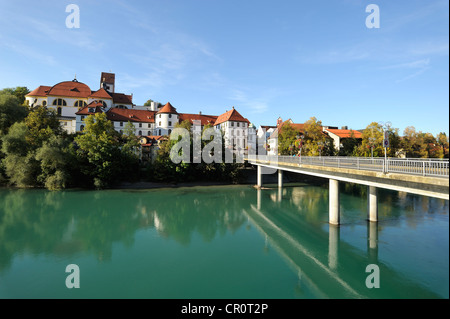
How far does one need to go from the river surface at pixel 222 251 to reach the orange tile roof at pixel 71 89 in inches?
1883

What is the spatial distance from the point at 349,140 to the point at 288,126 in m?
13.2

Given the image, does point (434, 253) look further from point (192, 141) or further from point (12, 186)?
point (12, 186)

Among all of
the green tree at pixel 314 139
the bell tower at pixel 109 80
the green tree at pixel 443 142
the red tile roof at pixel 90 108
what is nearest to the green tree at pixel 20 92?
the bell tower at pixel 109 80

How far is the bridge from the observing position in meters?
9.95

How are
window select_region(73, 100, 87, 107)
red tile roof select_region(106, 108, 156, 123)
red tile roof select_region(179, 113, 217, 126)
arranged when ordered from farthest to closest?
red tile roof select_region(179, 113, 217, 126)
window select_region(73, 100, 87, 107)
red tile roof select_region(106, 108, 156, 123)

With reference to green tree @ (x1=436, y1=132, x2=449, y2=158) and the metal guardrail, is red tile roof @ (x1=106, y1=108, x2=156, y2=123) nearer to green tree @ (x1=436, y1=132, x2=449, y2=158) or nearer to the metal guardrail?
the metal guardrail

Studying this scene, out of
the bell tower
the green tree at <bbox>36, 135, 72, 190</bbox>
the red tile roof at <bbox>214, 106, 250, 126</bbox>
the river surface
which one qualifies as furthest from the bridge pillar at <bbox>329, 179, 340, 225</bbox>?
the bell tower

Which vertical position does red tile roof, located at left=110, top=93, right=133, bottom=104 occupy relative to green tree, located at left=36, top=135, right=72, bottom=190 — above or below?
above

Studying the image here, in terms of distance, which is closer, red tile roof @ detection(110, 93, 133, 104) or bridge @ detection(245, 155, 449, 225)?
bridge @ detection(245, 155, 449, 225)

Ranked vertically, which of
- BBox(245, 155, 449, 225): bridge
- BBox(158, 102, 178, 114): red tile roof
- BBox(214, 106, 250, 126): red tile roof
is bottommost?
BBox(245, 155, 449, 225): bridge

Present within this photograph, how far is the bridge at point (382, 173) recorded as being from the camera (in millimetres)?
9945

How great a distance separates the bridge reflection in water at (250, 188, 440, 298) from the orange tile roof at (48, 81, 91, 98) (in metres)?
64.5

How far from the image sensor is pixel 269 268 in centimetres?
1232
